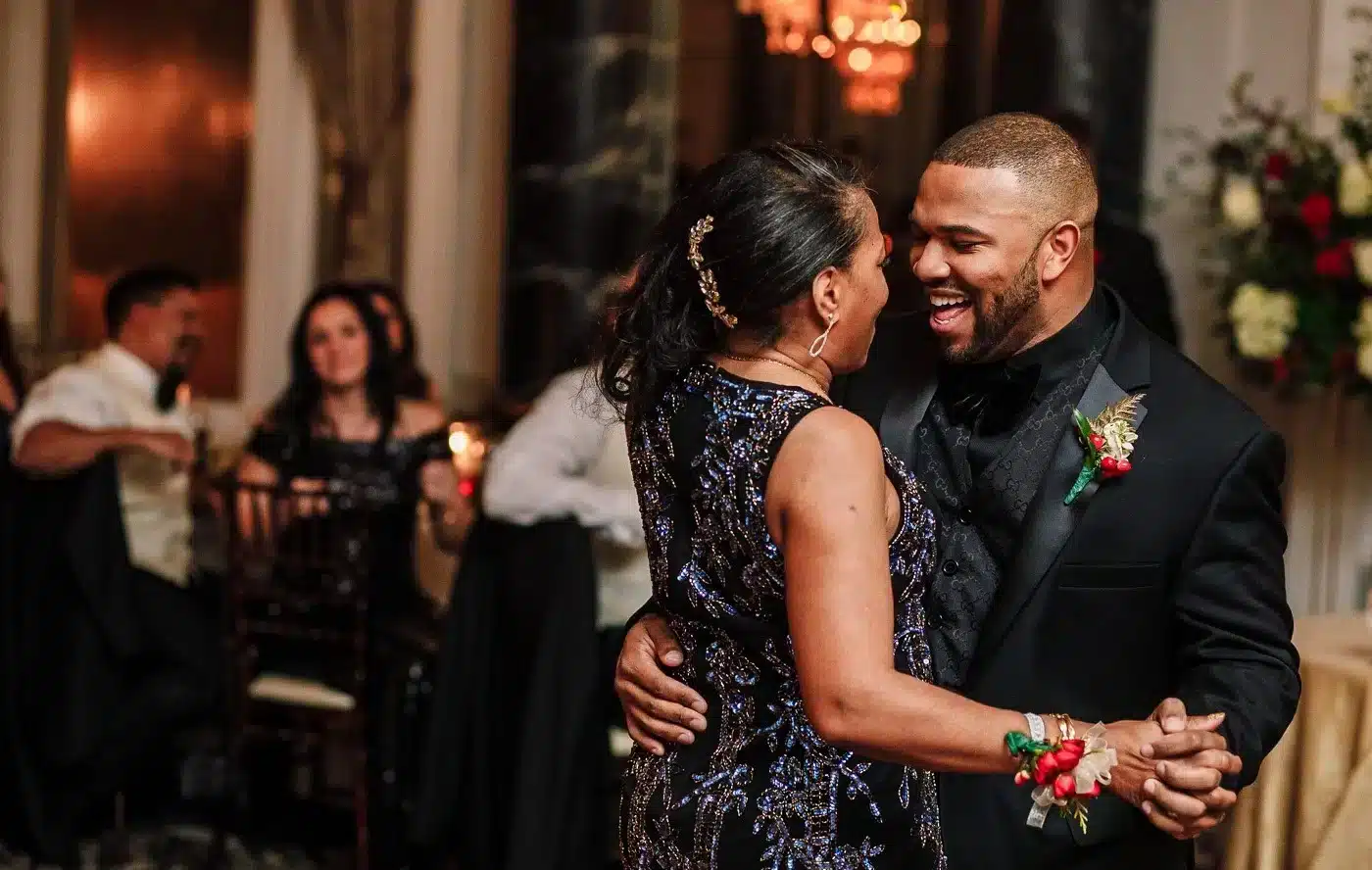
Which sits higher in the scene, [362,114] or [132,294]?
[362,114]

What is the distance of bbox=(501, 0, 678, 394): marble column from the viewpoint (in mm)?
6223

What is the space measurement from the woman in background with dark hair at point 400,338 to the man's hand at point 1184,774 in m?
3.98

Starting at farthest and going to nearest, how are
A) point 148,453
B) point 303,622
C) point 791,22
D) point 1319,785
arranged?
1. point 791,22
2. point 148,453
3. point 303,622
4. point 1319,785

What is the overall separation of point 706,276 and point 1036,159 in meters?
0.65

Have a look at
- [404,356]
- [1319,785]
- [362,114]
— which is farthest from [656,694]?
[362,114]

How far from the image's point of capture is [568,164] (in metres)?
6.22

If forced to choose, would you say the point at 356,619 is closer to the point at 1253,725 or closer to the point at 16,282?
the point at 1253,725

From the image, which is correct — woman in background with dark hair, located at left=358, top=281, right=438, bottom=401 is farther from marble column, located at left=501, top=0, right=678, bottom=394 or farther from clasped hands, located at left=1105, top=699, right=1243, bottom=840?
clasped hands, located at left=1105, top=699, right=1243, bottom=840

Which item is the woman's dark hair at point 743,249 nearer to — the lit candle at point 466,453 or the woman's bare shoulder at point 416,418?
the lit candle at point 466,453

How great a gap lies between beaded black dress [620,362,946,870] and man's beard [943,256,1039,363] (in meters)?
0.44

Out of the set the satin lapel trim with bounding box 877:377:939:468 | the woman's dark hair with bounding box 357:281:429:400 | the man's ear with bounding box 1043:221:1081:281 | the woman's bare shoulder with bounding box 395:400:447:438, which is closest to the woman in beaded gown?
the satin lapel trim with bounding box 877:377:939:468

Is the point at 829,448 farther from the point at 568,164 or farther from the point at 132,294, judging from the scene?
the point at 568,164

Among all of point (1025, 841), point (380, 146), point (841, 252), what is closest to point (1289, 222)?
point (1025, 841)

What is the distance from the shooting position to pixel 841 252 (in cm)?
188
